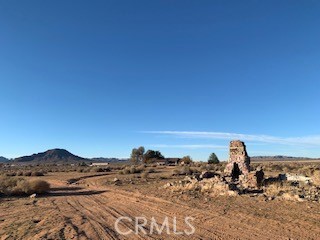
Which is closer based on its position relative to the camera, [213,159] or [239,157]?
[239,157]

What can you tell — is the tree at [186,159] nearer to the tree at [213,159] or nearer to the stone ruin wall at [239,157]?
the tree at [213,159]

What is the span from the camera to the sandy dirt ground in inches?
385

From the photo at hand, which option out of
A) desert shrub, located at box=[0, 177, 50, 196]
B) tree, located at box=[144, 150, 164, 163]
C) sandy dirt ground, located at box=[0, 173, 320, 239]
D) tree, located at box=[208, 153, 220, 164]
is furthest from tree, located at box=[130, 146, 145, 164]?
sandy dirt ground, located at box=[0, 173, 320, 239]

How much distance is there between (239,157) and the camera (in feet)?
76.9

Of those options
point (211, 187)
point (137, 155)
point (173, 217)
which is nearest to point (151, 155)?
point (137, 155)

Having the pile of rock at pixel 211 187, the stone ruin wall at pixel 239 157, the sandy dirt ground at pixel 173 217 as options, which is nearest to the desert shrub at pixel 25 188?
the sandy dirt ground at pixel 173 217

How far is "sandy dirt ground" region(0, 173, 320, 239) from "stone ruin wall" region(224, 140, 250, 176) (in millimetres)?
7205

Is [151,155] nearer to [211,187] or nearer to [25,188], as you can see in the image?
[25,188]

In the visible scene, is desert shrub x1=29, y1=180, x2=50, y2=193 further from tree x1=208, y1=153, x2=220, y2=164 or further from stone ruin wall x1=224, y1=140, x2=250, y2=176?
tree x1=208, y1=153, x2=220, y2=164

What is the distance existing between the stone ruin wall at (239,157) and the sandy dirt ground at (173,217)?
7.21 metres

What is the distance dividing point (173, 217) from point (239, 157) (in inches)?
487

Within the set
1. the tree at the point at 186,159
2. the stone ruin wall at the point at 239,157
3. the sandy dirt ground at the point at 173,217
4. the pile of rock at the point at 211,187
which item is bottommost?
the sandy dirt ground at the point at 173,217

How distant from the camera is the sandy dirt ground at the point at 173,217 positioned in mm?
9781

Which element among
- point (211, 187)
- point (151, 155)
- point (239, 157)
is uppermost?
point (151, 155)
